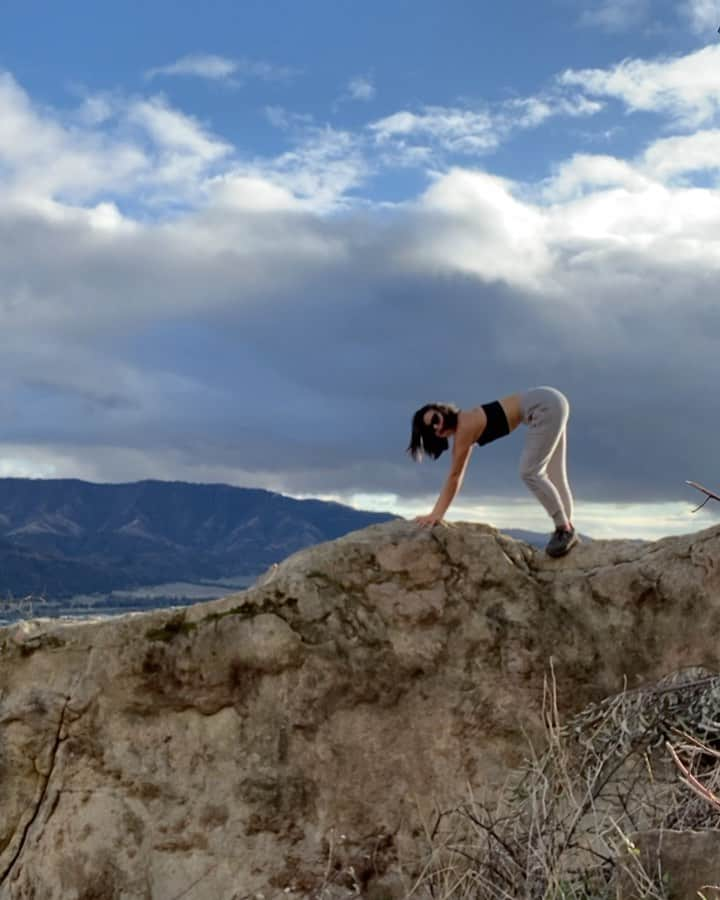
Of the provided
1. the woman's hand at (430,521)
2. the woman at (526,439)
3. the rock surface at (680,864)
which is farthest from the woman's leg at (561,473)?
the rock surface at (680,864)

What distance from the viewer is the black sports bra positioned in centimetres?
927

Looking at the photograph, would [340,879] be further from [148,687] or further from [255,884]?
[148,687]

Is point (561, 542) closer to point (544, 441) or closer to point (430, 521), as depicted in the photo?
point (544, 441)

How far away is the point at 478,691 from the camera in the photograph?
8.55m

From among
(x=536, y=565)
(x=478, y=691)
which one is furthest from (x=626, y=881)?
(x=536, y=565)

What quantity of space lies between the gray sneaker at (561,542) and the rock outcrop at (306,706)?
364mm

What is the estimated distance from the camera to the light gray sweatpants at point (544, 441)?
9.23 m

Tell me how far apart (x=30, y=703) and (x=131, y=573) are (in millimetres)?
191694

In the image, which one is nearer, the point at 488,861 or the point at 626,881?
the point at 626,881

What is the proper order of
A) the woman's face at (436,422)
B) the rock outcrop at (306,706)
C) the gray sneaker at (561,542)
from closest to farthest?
the rock outcrop at (306,706) → the gray sneaker at (561,542) → the woman's face at (436,422)

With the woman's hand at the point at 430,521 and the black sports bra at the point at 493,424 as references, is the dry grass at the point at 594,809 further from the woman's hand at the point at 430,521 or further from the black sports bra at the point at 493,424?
the black sports bra at the point at 493,424

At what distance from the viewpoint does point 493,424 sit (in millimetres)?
9289

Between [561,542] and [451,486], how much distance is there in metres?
1.04

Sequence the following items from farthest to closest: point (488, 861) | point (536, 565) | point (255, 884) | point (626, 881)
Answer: point (536, 565)
point (255, 884)
point (488, 861)
point (626, 881)
